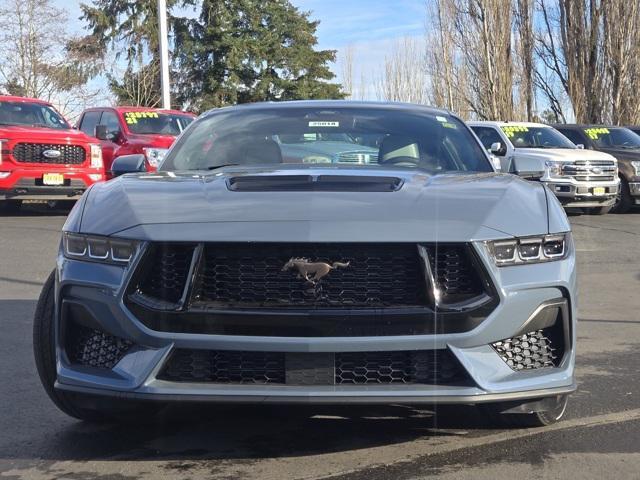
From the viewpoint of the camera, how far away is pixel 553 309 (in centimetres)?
349

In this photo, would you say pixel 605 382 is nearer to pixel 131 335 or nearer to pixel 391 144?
pixel 391 144

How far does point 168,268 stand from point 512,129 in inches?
582

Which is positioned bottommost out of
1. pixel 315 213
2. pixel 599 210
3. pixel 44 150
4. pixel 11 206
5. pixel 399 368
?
pixel 599 210

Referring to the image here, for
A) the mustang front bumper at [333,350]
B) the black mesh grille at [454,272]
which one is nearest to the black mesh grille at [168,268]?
the mustang front bumper at [333,350]

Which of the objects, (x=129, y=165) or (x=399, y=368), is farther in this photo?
(x=129, y=165)

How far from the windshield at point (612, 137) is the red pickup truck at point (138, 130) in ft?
27.1

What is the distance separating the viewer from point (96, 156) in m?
14.7

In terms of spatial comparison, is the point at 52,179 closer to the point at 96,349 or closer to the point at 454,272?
the point at 96,349

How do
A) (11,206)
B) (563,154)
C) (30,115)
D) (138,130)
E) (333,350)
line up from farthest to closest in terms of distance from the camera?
(138,130) < (11,206) < (563,154) < (30,115) < (333,350)

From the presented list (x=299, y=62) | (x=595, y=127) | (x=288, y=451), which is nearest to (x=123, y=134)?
(x=595, y=127)

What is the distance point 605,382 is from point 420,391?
2.20 metres

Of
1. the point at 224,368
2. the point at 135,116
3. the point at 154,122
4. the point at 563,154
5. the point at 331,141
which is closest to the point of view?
the point at 224,368

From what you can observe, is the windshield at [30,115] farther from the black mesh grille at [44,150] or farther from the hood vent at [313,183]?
the hood vent at [313,183]

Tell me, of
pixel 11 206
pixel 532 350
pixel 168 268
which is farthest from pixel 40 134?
pixel 532 350
